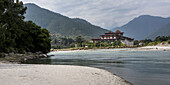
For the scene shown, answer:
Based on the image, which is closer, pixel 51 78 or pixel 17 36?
pixel 51 78

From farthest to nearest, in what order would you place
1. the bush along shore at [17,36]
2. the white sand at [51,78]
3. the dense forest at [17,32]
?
the dense forest at [17,32] < the bush along shore at [17,36] < the white sand at [51,78]

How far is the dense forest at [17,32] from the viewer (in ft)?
167

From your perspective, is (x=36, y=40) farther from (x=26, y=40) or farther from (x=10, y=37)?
(x=10, y=37)

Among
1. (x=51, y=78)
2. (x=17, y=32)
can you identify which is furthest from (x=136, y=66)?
(x=17, y=32)

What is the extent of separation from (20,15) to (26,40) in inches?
367

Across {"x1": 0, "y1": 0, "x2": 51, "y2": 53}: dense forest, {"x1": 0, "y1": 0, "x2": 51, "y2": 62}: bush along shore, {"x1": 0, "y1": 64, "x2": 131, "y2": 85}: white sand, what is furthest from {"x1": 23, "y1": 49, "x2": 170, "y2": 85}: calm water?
{"x1": 0, "y1": 0, "x2": 51, "y2": 53}: dense forest

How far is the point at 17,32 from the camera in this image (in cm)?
5850

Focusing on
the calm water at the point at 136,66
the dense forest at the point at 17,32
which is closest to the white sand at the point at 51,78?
the calm water at the point at 136,66

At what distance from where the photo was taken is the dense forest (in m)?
51.0

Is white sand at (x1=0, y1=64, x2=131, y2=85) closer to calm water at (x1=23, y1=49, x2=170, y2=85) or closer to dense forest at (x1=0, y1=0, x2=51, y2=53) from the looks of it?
calm water at (x1=23, y1=49, x2=170, y2=85)

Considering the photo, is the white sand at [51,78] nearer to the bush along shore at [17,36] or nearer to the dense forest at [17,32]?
the bush along shore at [17,36]

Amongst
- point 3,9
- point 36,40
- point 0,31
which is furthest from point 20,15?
point 0,31

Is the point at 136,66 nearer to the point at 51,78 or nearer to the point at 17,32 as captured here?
the point at 51,78

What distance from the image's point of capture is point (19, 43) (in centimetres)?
6353
